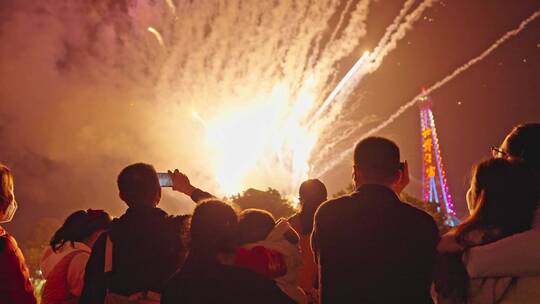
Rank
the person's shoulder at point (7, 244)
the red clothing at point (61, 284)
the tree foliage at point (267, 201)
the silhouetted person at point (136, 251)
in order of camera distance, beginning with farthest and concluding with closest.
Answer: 1. the tree foliage at point (267, 201)
2. the red clothing at point (61, 284)
3. the silhouetted person at point (136, 251)
4. the person's shoulder at point (7, 244)

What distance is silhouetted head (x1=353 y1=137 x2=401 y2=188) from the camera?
3.05 m

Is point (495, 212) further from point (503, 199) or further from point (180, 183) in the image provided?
point (180, 183)

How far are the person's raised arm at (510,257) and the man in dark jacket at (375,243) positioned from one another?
1.40 feet

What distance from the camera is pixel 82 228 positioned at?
4199 millimetres

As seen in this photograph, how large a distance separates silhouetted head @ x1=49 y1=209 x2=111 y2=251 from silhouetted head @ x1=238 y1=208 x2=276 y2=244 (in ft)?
4.98

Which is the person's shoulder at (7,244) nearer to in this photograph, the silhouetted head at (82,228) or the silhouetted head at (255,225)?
the silhouetted head at (82,228)

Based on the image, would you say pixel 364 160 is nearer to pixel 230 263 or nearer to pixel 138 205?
pixel 230 263

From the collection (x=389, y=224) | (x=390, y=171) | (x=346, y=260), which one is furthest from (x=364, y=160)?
(x=346, y=260)

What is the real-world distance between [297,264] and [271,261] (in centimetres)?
49

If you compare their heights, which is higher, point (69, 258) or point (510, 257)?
point (69, 258)

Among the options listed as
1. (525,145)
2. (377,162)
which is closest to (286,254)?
(377,162)

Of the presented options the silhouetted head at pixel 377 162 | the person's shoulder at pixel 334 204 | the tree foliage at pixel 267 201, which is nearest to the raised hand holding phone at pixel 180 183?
the person's shoulder at pixel 334 204

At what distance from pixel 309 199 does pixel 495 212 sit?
201cm

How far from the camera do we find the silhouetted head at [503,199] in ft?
8.00
